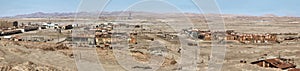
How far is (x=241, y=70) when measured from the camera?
2312cm

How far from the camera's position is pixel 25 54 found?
23.9m

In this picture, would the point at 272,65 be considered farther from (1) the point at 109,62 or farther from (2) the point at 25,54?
(2) the point at 25,54

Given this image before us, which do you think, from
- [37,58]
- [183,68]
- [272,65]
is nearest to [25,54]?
[37,58]

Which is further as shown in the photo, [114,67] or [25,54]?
[25,54]

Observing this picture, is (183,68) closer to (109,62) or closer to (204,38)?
(109,62)

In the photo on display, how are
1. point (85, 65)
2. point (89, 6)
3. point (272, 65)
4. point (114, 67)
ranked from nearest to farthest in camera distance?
point (89, 6) → point (85, 65) → point (114, 67) → point (272, 65)

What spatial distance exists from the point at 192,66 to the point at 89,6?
Answer: 13519 mm

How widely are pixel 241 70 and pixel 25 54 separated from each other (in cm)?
1122

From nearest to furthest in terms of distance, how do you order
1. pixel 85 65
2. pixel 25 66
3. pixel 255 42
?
1. pixel 25 66
2. pixel 85 65
3. pixel 255 42

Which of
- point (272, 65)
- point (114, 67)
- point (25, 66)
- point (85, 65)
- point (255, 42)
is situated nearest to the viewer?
point (25, 66)

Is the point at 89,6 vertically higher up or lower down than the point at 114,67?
higher up

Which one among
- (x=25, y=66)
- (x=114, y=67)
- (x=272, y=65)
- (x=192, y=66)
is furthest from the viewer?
(x=272, y=65)

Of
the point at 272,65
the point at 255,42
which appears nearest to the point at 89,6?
the point at 272,65

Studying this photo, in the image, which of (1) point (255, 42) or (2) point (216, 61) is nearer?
(2) point (216, 61)
